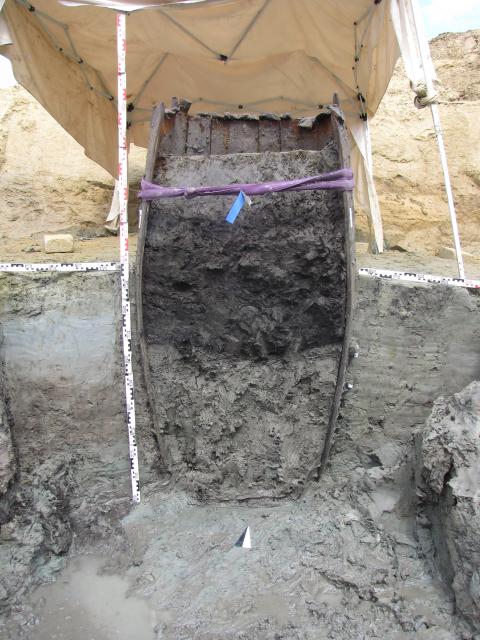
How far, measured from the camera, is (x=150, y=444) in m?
3.30

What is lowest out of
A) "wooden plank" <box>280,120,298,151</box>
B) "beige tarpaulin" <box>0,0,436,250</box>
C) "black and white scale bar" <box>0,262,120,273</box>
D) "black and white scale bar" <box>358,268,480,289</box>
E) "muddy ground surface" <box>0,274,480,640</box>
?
"muddy ground surface" <box>0,274,480,640</box>

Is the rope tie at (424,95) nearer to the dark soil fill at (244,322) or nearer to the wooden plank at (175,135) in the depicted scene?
the dark soil fill at (244,322)

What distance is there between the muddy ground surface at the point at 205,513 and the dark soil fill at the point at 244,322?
189mm

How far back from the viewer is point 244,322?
3.21m

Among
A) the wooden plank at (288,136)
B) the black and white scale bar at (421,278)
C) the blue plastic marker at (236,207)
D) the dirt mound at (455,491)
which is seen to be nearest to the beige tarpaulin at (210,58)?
the wooden plank at (288,136)

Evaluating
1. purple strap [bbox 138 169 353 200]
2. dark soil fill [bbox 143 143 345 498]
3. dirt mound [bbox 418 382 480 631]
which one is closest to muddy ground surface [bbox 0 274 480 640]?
dirt mound [bbox 418 382 480 631]

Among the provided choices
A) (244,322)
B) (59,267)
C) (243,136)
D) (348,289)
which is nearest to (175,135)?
(243,136)

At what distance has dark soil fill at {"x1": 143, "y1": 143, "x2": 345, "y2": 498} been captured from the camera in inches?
118

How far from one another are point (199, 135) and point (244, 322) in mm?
1237

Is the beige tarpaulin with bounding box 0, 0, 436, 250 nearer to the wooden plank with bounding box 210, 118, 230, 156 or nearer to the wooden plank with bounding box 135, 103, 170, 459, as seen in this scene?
the wooden plank with bounding box 210, 118, 230, 156

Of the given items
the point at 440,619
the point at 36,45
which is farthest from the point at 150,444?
the point at 36,45

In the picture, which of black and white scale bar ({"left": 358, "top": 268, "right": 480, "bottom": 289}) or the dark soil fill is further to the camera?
black and white scale bar ({"left": 358, "top": 268, "right": 480, "bottom": 289})

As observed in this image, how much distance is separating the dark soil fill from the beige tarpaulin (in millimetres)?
1866

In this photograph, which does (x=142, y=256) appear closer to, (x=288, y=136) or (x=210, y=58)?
(x=288, y=136)
